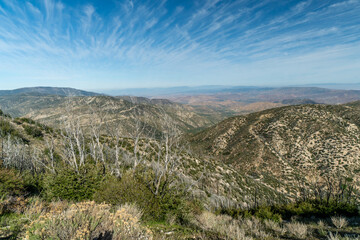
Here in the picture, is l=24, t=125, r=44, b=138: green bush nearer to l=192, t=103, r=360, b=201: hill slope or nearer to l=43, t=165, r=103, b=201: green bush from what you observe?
l=43, t=165, r=103, b=201: green bush

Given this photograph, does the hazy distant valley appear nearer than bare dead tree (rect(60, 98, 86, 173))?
No

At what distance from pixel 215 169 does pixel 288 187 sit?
18.2 metres

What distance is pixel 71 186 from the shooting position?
10.3 m

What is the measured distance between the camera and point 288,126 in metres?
57.4

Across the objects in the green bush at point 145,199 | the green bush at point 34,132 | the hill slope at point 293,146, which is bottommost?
the hill slope at point 293,146

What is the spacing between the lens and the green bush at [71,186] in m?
10.1

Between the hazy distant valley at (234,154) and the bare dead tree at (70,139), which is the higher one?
the bare dead tree at (70,139)

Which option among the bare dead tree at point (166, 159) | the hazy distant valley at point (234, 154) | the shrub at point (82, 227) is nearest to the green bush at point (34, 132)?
the hazy distant valley at point (234, 154)

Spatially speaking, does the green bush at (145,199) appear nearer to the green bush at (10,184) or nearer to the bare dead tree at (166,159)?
the bare dead tree at (166,159)

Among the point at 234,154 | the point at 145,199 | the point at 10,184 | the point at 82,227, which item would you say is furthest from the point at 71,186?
the point at 234,154

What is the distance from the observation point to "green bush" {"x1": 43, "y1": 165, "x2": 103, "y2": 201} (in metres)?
10.1

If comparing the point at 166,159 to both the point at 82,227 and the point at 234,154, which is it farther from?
the point at 234,154

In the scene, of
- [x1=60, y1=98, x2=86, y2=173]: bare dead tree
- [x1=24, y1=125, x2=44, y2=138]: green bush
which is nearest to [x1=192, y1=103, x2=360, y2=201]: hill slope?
[x1=60, y1=98, x2=86, y2=173]: bare dead tree

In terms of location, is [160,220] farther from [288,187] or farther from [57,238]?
[288,187]
